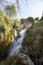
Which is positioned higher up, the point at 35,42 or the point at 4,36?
the point at 35,42

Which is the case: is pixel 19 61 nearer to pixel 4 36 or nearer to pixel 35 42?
pixel 35 42

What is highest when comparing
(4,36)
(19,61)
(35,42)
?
(35,42)

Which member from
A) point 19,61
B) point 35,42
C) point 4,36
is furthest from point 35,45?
point 4,36

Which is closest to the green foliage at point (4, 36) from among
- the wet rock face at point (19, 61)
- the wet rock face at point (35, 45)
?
the wet rock face at point (35, 45)

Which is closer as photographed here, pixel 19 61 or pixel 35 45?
pixel 19 61

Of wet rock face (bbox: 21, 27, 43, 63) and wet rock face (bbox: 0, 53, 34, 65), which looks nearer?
wet rock face (bbox: 0, 53, 34, 65)

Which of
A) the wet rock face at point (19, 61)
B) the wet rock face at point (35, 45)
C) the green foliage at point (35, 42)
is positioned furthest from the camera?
the green foliage at point (35, 42)

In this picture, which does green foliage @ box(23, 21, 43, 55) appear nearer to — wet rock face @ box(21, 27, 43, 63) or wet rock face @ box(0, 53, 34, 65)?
wet rock face @ box(21, 27, 43, 63)

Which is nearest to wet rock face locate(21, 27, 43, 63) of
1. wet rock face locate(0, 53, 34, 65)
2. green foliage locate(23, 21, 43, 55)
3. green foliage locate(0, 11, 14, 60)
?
green foliage locate(23, 21, 43, 55)

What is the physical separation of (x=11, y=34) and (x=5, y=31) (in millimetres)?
1436

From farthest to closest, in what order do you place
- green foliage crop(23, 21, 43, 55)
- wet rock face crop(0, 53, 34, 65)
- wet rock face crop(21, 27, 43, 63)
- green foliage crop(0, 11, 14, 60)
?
1. green foliage crop(0, 11, 14, 60)
2. green foliage crop(23, 21, 43, 55)
3. wet rock face crop(21, 27, 43, 63)
4. wet rock face crop(0, 53, 34, 65)

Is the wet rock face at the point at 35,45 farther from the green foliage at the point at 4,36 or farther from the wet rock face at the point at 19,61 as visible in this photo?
the green foliage at the point at 4,36

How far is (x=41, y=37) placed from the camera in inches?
387

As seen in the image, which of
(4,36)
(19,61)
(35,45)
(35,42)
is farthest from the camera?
(4,36)
